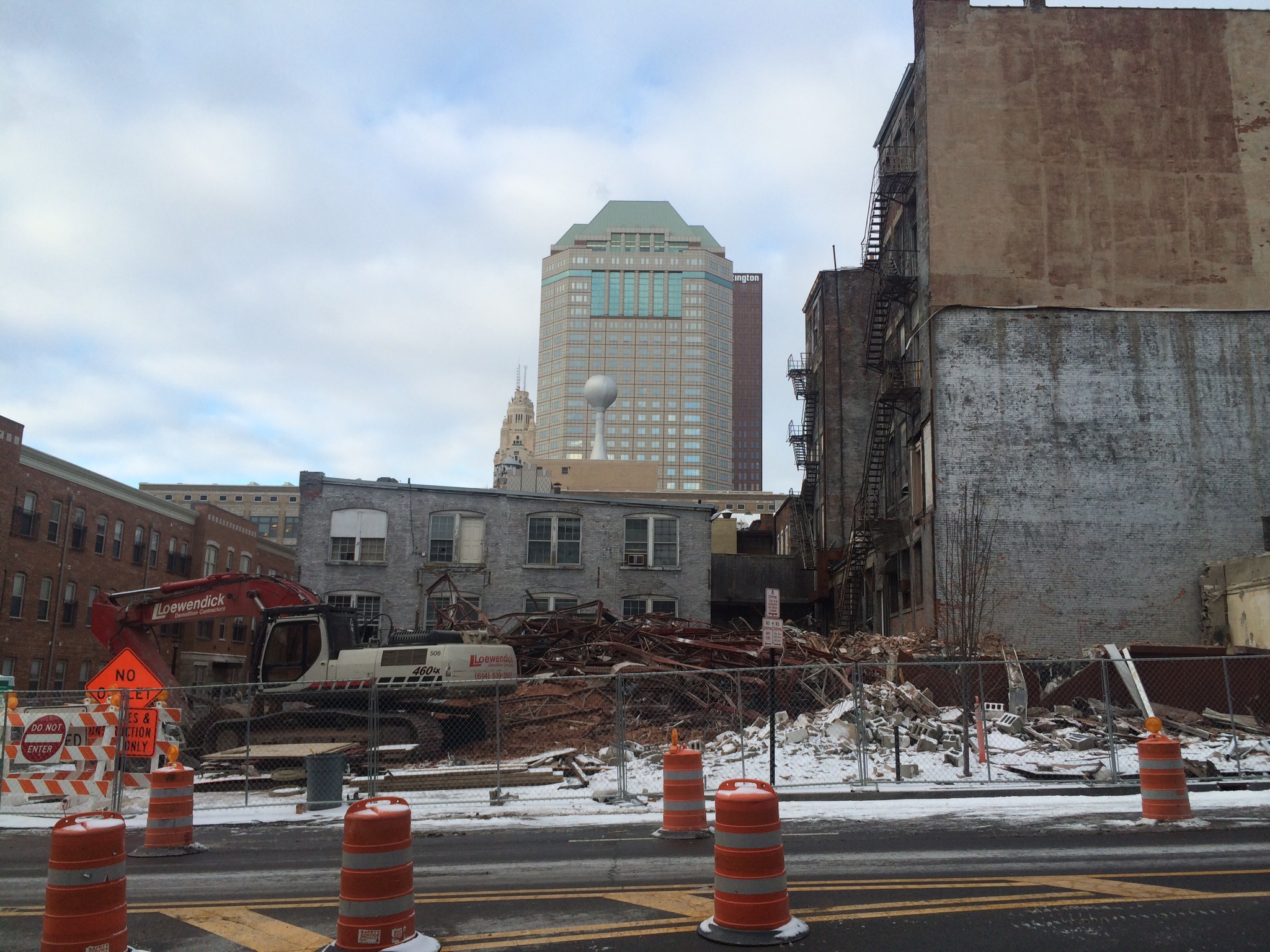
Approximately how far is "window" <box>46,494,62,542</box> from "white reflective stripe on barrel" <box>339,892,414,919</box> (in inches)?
1650

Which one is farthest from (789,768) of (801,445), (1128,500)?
(801,445)

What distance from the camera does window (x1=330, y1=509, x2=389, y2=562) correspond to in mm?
36250

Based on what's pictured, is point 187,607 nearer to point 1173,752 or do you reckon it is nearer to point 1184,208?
point 1173,752

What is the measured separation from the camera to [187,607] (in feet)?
68.2

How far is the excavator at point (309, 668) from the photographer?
2041 centimetres

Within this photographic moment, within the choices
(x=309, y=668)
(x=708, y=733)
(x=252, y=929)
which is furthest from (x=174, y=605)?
(x=252, y=929)

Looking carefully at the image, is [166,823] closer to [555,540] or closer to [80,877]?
[80,877]

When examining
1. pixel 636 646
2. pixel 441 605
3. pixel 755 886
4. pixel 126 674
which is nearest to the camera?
pixel 755 886

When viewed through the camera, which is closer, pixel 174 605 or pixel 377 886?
pixel 377 886

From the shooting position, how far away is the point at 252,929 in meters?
7.85

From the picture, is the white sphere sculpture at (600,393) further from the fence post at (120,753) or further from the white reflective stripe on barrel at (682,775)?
the white reflective stripe on barrel at (682,775)

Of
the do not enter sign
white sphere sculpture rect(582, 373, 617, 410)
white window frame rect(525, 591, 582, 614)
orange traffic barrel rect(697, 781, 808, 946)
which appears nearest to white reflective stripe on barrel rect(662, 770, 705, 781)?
orange traffic barrel rect(697, 781, 808, 946)

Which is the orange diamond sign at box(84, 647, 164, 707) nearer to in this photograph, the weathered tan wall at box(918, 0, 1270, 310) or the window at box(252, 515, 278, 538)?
the weathered tan wall at box(918, 0, 1270, 310)

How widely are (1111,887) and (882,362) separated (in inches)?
1172
